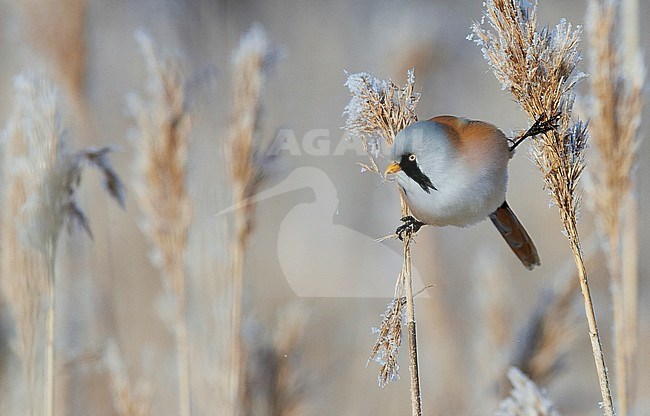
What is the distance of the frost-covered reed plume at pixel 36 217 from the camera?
747 millimetres

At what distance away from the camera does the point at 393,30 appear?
0.98 meters

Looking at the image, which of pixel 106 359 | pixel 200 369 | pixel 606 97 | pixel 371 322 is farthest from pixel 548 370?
pixel 106 359

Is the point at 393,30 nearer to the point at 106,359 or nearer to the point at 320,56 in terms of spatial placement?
the point at 320,56

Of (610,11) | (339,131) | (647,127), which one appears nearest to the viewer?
(610,11)

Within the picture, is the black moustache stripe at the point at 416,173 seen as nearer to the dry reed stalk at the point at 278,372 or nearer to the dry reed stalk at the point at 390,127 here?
the dry reed stalk at the point at 390,127

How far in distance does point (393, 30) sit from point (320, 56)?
0.12 metres

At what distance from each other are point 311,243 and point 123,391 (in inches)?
13.4

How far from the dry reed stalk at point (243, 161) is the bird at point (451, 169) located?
0.30 metres

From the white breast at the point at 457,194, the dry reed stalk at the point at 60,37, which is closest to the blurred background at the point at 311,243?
the dry reed stalk at the point at 60,37

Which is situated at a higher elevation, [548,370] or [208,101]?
[208,101]

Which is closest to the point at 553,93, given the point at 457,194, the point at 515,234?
the point at 457,194

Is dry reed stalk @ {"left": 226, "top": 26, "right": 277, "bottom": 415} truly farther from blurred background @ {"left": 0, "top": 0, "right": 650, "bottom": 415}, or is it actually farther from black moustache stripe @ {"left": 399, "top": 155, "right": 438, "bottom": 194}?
black moustache stripe @ {"left": 399, "top": 155, "right": 438, "bottom": 194}

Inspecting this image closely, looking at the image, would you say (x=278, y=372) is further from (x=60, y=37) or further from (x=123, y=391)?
(x=60, y=37)

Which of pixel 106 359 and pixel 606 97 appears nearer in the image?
pixel 606 97
